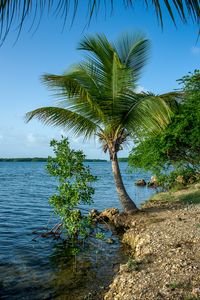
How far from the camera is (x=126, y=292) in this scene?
7.69 metres

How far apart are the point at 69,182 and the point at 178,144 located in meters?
9.91

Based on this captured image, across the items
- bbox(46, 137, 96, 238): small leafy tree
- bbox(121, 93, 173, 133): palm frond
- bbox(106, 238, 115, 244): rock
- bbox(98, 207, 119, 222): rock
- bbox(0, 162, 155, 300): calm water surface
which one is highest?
bbox(121, 93, 173, 133): palm frond

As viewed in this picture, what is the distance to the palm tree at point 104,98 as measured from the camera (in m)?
14.9

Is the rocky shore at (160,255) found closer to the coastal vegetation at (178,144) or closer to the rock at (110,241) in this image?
the rock at (110,241)

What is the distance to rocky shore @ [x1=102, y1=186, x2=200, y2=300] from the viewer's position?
7531mm

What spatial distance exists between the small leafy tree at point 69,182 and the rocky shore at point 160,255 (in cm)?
241

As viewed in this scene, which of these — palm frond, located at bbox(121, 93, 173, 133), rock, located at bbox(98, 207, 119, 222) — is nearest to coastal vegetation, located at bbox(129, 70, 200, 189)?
palm frond, located at bbox(121, 93, 173, 133)

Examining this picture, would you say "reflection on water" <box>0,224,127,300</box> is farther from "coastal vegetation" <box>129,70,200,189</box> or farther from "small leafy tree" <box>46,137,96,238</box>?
"coastal vegetation" <box>129,70,200,189</box>

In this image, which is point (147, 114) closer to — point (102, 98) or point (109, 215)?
point (102, 98)

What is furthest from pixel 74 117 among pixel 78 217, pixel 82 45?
pixel 78 217

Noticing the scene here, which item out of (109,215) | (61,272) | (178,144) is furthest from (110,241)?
(178,144)

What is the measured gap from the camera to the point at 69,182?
12672mm

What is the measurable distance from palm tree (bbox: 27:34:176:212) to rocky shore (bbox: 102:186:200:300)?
390cm

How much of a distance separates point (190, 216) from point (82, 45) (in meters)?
8.84
